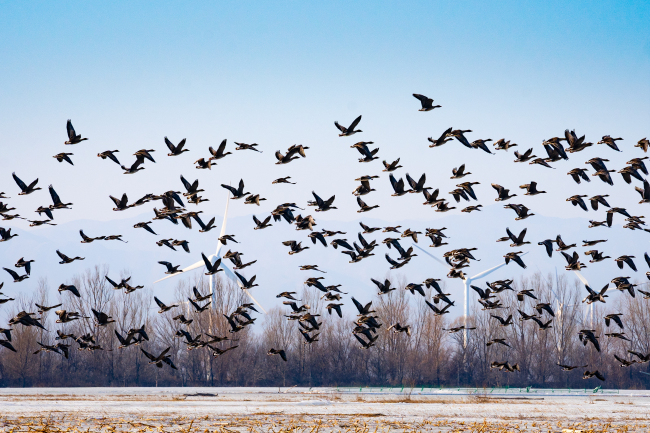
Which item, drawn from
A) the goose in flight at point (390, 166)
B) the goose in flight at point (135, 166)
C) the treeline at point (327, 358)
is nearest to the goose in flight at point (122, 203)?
the goose in flight at point (135, 166)

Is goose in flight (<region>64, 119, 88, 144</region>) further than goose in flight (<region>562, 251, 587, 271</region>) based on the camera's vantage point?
No

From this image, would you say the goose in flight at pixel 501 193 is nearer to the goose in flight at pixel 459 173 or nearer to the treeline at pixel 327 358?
the goose in flight at pixel 459 173

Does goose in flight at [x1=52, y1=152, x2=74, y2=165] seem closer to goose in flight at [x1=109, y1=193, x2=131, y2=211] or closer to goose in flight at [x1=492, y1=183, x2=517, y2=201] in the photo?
goose in flight at [x1=109, y1=193, x2=131, y2=211]

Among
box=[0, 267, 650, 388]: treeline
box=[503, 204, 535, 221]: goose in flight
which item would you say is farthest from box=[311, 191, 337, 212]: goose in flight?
box=[0, 267, 650, 388]: treeline

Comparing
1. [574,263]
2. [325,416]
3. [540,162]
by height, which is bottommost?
[325,416]

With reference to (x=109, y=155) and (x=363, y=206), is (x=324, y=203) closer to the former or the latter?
(x=363, y=206)

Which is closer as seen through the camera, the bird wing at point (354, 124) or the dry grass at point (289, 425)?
the bird wing at point (354, 124)

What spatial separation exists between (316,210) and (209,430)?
1014 centimetres

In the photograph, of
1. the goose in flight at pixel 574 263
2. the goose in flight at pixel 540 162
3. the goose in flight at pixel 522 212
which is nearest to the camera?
the goose in flight at pixel 540 162

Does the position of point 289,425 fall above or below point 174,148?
below

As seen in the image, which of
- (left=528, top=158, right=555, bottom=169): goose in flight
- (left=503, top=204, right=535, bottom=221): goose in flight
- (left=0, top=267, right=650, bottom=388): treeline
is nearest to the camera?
(left=528, top=158, right=555, bottom=169): goose in flight

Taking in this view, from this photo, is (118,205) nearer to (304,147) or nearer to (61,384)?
(304,147)

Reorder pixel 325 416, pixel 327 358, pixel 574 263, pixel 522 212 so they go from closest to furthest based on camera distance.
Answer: pixel 522 212
pixel 574 263
pixel 325 416
pixel 327 358

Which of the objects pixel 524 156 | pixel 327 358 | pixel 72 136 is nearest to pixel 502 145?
pixel 524 156
